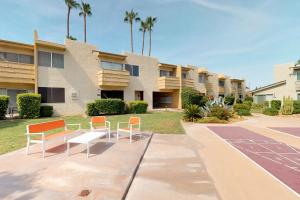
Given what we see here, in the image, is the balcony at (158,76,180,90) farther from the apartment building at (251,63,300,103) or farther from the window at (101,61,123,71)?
the apartment building at (251,63,300,103)

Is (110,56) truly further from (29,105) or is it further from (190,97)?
(190,97)

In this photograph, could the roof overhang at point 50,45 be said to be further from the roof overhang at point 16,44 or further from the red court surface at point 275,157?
the red court surface at point 275,157

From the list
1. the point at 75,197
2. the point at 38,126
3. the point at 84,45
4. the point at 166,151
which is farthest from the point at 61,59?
the point at 75,197

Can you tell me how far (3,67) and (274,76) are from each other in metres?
39.7

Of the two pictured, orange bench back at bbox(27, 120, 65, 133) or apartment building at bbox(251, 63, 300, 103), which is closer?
orange bench back at bbox(27, 120, 65, 133)

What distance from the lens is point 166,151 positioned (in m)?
6.97

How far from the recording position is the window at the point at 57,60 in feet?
65.0

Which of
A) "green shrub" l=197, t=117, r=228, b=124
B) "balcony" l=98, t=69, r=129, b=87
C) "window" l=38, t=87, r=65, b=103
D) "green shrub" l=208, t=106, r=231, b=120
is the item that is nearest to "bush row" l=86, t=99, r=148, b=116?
"balcony" l=98, t=69, r=129, b=87

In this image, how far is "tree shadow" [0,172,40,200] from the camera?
11.7ft

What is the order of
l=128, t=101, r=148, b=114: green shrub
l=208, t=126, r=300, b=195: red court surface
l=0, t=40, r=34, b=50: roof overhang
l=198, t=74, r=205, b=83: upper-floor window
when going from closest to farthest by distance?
l=208, t=126, r=300, b=195: red court surface
l=0, t=40, r=34, b=50: roof overhang
l=128, t=101, r=148, b=114: green shrub
l=198, t=74, r=205, b=83: upper-floor window

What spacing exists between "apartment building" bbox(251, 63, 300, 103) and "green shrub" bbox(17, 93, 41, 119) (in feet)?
109

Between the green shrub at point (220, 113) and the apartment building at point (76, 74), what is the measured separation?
1170 cm

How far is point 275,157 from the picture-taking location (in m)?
6.48

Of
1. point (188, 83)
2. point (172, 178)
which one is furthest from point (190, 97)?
point (172, 178)
